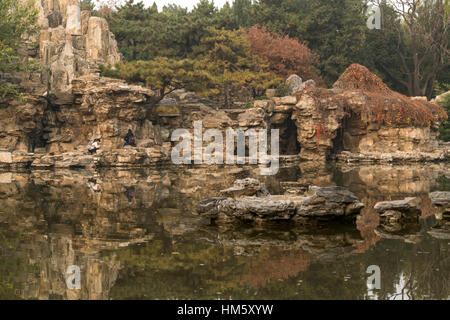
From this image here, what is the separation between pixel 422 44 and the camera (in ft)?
99.1

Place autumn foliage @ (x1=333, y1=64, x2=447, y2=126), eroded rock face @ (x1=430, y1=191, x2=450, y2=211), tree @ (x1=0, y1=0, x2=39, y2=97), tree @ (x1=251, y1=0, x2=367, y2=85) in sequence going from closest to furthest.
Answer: eroded rock face @ (x1=430, y1=191, x2=450, y2=211)
tree @ (x1=0, y1=0, x2=39, y2=97)
autumn foliage @ (x1=333, y1=64, x2=447, y2=126)
tree @ (x1=251, y1=0, x2=367, y2=85)

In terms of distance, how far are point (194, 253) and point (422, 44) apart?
29.1 metres

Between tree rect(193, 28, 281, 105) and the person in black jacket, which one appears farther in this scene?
tree rect(193, 28, 281, 105)

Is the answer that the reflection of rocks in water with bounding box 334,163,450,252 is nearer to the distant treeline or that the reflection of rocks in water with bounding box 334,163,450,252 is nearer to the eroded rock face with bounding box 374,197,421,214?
the eroded rock face with bounding box 374,197,421,214

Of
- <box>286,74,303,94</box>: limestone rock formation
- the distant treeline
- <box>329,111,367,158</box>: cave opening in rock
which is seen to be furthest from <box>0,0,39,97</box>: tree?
<box>329,111,367,158</box>: cave opening in rock

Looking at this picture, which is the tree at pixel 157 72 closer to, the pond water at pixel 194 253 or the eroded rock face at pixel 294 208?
the pond water at pixel 194 253

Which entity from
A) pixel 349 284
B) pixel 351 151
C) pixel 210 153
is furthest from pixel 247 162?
pixel 349 284

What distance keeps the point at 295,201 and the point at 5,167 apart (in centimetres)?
1303

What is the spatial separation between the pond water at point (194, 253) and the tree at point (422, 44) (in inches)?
899

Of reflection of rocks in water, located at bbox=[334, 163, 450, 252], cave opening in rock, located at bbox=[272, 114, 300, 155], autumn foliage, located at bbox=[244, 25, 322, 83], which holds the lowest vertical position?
reflection of rocks in water, located at bbox=[334, 163, 450, 252]

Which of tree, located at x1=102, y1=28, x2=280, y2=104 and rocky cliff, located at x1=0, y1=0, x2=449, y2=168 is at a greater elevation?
tree, located at x1=102, y1=28, x2=280, y2=104

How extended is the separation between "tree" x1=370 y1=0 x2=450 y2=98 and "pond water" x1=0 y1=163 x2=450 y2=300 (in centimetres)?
2284

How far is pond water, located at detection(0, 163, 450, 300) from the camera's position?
179 inches
